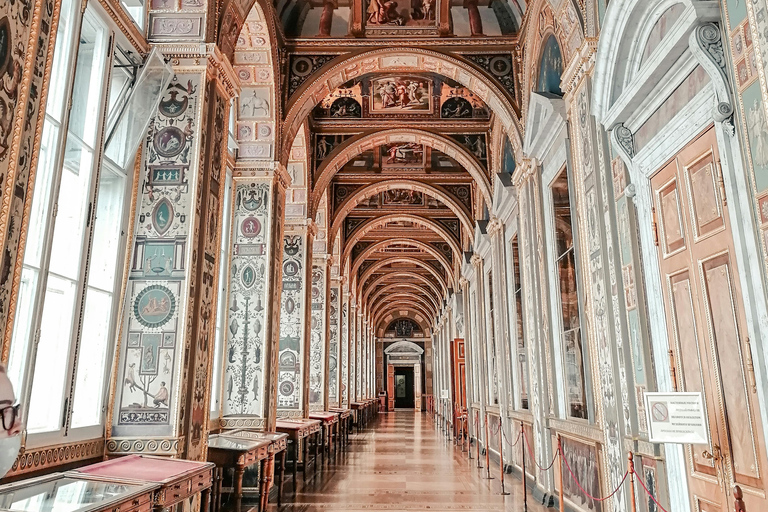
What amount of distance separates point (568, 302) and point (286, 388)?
6.43 meters

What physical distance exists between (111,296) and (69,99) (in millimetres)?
1901

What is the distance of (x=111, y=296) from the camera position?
16.9 ft

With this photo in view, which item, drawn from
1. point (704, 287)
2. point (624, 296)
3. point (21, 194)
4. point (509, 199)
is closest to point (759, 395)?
point (704, 287)

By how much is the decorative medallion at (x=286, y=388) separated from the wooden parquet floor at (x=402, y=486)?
1.59 m

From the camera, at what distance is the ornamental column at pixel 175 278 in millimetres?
4965

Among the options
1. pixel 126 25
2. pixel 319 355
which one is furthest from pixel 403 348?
pixel 126 25

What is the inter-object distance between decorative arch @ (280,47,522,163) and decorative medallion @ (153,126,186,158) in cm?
378

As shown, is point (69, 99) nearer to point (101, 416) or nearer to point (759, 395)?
point (101, 416)

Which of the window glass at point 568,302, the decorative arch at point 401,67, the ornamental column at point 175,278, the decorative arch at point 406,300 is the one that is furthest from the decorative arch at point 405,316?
the ornamental column at point 175,278

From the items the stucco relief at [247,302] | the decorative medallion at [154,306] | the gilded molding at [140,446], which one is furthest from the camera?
the stucco relief at [247,302]

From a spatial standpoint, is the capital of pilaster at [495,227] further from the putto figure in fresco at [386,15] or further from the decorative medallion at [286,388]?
the decorative medallion at [286,388]

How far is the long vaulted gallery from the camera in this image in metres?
3.15

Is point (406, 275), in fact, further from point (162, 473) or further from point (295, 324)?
point (162, 473)

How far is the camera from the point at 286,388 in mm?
11180
